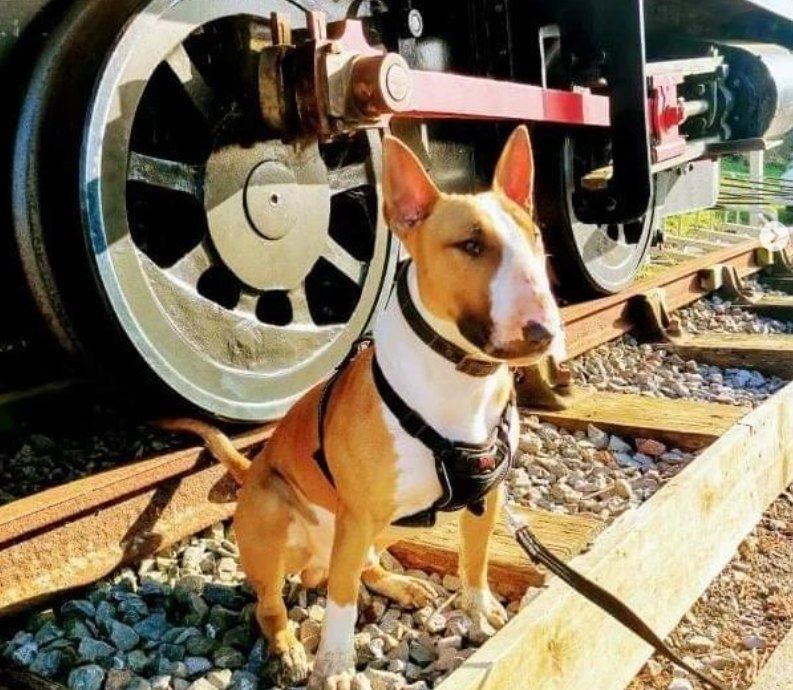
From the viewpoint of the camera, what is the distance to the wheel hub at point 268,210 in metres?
2.42

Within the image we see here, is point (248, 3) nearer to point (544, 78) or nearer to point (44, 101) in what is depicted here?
point (44, 101)

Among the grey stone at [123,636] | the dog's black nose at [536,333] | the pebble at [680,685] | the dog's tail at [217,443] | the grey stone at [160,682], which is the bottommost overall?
the pebble at [680,685]

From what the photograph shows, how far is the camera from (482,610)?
196 cm

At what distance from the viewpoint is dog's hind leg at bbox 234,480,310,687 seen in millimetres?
1835

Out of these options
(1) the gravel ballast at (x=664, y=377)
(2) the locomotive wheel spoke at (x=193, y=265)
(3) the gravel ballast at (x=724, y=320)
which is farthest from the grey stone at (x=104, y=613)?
(3) the gravel ballast at (x=724, y=320)

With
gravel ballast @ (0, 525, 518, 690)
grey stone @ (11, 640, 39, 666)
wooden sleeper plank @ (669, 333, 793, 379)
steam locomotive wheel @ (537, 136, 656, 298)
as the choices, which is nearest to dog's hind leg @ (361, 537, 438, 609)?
gravel ballast @ (0, 525, 518, 690)

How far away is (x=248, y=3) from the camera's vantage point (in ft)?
7.93

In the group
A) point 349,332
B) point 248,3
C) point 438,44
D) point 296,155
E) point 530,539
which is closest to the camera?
point 530,539

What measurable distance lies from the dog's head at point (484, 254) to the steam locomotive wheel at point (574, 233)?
97.6 inches

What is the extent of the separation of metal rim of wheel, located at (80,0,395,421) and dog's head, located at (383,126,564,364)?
0.79 metres

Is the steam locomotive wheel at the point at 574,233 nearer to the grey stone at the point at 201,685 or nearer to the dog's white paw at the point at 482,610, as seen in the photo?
the dog's white paw at the point at 482,610

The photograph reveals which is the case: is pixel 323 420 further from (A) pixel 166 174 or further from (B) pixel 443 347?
(A) pixel 166 174

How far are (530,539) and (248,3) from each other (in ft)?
5.14

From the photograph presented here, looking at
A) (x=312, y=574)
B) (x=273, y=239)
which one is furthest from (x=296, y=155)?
(x=312, y=574)
